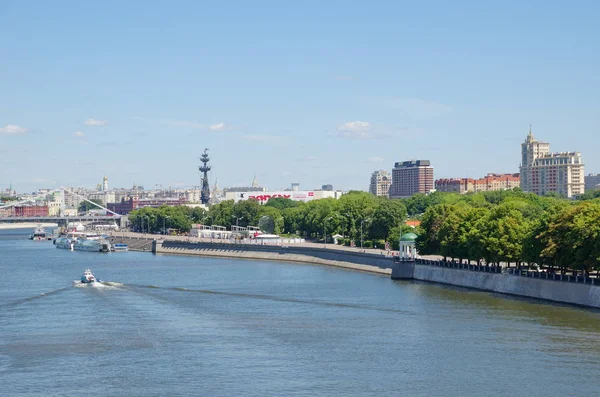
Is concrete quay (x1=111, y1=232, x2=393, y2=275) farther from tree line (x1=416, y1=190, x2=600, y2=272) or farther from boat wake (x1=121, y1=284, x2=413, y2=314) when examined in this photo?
boat wake (x1=121, y1=284, x2=413, y2=314)

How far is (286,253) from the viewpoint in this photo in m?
121

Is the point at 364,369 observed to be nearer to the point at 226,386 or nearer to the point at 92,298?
the point at 226,386

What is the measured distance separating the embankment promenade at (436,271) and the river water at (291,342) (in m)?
1.60

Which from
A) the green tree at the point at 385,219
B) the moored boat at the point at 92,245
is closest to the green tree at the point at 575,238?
the green tree at the point at 385,219

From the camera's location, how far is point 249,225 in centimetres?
17775

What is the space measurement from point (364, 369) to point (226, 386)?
6764 millimetres

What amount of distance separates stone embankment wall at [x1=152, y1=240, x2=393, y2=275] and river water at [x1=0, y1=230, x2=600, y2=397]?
1722 centimetres

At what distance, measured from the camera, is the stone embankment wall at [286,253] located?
3800 inches

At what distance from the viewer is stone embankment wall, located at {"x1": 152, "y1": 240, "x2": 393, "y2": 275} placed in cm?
9653

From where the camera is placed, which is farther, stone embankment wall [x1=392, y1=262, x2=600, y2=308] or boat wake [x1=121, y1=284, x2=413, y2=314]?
boat wake [x1=121, y1=284, x2=413, y2=314]

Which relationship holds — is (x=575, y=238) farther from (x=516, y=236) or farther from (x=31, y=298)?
(x=31, y=298)

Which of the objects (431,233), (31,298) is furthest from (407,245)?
(31,298)

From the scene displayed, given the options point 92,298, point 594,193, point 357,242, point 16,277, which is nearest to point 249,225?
point 357,242

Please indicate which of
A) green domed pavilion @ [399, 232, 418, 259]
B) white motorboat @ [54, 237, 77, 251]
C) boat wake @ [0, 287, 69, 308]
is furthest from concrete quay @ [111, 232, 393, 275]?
boat wake @ [0, 287, 69, 308]
